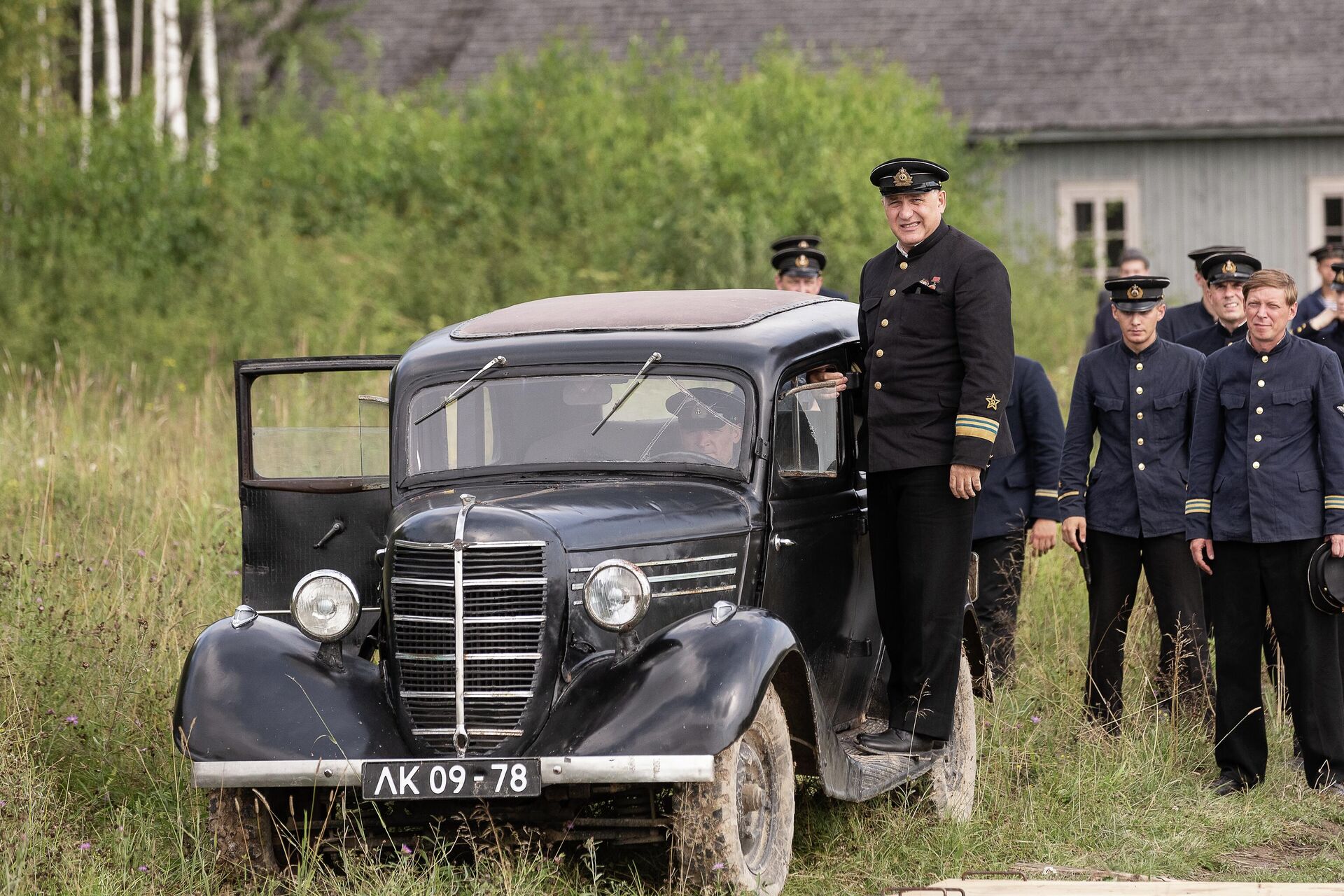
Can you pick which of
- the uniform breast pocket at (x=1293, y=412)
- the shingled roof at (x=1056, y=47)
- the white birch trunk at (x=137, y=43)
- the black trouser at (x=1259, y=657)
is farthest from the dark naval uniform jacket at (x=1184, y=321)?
the white birch trunk at (x=137, y=43)

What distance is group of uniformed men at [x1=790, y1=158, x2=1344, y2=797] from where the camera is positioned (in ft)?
20.3

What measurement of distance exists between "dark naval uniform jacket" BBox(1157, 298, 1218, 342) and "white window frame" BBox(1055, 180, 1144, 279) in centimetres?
1518

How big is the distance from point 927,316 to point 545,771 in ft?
7.80

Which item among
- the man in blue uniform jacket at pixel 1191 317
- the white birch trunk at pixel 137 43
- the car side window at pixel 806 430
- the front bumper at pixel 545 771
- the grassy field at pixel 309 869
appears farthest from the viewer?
the white birch trunk at pixel 137 43

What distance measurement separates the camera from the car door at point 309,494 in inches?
253

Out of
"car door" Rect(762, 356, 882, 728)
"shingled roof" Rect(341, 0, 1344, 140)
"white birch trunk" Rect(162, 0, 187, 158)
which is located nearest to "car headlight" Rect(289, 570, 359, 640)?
"car door" Rect(762, 356, 882, 728)

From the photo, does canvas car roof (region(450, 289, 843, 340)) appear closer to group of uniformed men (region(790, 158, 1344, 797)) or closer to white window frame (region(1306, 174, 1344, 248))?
group of uniformed men (region(790, 158, 1344, 797))

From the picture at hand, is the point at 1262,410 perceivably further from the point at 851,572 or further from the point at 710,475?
the point at 710,475

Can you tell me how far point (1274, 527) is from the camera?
693 centimetres

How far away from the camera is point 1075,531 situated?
7.78 meters

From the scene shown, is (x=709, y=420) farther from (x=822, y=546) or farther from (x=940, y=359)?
(x=940, y=359)

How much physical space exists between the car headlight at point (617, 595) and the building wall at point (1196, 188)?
19.4 m

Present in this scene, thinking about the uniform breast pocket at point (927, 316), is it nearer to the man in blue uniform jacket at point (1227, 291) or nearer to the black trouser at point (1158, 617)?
the black trouser at point (1158, 617)

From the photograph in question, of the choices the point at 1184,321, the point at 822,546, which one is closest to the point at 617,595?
the point at 822,546
